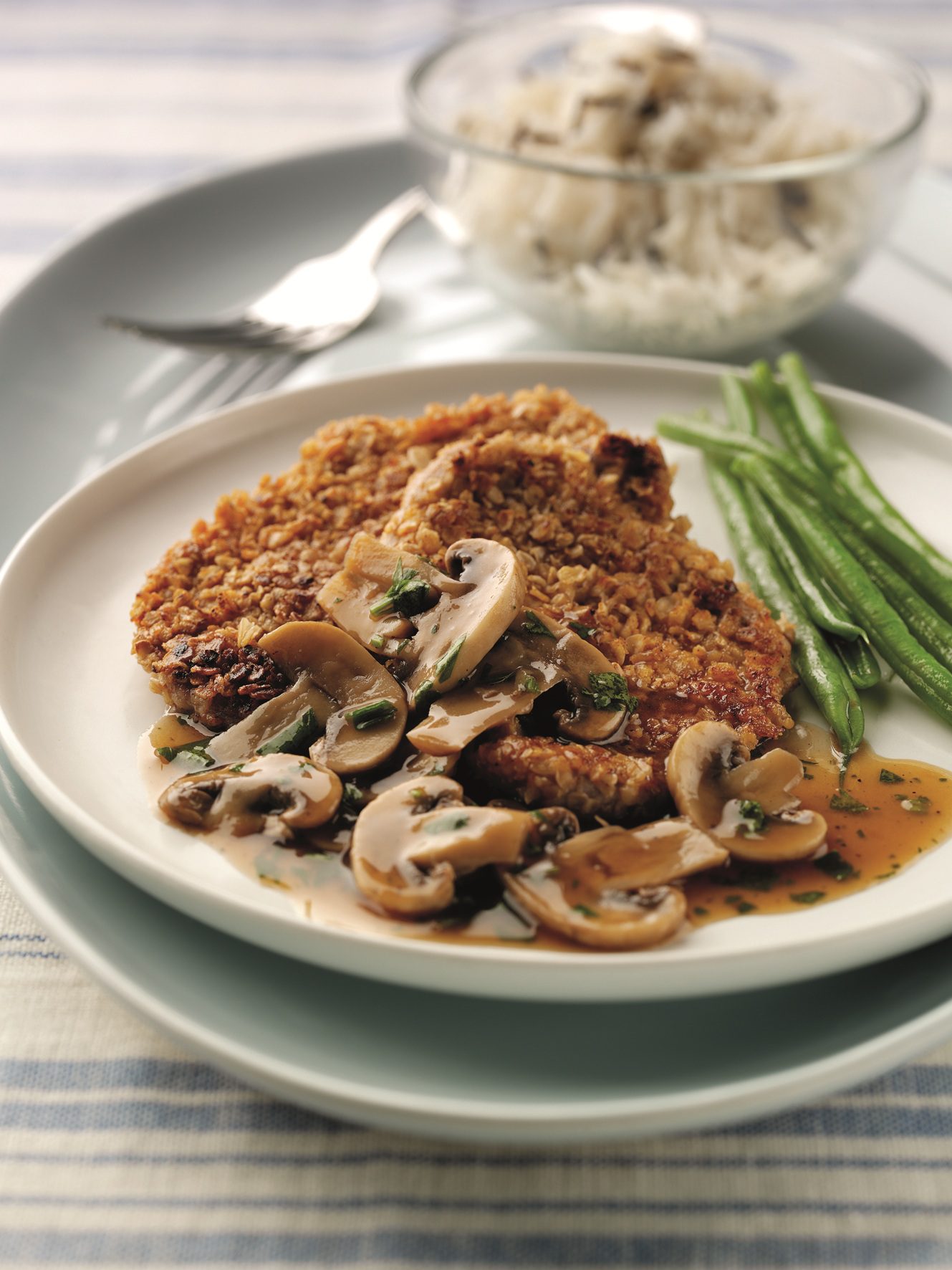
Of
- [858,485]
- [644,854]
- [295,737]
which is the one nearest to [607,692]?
[644,854]

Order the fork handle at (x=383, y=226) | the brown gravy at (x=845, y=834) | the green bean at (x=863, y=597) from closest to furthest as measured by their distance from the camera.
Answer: the brown gravy at (x=845, y=834), the green bean at (x=863, y=597), the fork handle at (x=383, y=226)

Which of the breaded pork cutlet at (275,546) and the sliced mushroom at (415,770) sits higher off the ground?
the breaded pork cutlet at (275,546)

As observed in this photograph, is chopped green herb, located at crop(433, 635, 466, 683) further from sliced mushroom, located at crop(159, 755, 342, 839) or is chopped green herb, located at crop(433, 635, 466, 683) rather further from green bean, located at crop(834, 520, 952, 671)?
green bean, located at crop(834, 520, 952, 671)

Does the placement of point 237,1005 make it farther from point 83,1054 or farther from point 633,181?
point 633,181

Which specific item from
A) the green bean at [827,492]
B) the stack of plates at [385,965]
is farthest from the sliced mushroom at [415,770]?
the green bean at [827,492]

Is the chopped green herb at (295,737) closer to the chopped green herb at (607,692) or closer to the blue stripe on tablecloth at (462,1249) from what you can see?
the chopped green herb at (607,692)

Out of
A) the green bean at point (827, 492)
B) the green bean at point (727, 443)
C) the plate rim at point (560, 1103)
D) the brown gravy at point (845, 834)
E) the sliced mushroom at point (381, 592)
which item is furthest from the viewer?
the green bean at point (727, 443)

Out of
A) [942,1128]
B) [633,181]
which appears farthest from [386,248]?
[942,1128]
